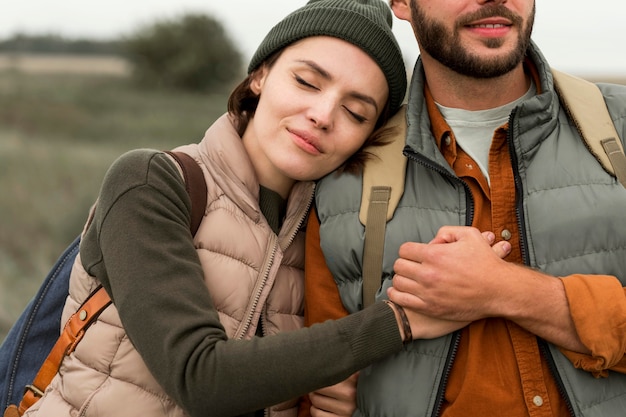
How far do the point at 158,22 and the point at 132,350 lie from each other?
32.9 m

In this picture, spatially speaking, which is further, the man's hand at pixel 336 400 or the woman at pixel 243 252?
the man's hand at pixel 336 400

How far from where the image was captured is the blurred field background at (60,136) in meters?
11.6

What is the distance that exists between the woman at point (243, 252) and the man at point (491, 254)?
6.2 inches

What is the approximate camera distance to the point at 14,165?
52.5 feet

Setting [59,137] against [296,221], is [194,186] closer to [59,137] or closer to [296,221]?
[296,221]

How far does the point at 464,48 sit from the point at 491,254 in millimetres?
844

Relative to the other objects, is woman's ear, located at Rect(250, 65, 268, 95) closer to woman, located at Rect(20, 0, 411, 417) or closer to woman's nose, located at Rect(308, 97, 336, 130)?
woman, located at Rect(20, 0, 411, 417)

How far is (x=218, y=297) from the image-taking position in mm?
2807

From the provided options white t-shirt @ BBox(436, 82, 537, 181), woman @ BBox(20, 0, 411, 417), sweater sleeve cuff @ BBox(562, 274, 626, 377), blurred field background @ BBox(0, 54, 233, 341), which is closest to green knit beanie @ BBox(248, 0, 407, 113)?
woman @ BBox(20, 0, 411, 417)

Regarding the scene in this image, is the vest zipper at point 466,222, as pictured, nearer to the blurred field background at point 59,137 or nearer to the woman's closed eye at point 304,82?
the woman's closed eye at point 304,82

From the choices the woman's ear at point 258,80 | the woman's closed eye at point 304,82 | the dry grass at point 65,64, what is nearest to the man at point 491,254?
the woman's closed eye at point 304,82

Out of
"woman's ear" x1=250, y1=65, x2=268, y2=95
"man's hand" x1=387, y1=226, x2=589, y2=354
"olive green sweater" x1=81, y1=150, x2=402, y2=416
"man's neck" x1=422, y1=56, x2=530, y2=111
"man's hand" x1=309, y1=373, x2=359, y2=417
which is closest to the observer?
"olive green sweater" x1=81, y1=150, x2=402, y2=416

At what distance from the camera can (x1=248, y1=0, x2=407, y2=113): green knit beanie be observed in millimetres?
3059

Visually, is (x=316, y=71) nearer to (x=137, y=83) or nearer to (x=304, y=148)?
(x=304, y=148)
